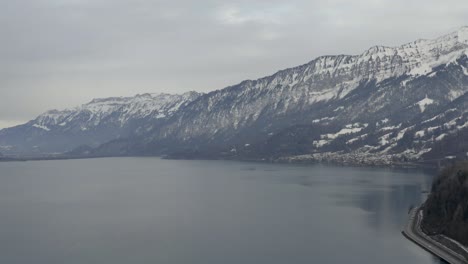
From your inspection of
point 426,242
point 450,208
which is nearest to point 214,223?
point 426,242

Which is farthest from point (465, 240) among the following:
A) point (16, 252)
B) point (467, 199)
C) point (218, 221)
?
point (16, 252)

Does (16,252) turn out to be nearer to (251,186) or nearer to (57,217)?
(57,217)

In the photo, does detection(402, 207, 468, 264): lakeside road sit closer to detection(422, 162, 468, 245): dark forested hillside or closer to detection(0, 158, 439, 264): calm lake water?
detection(0, 158, 439, 264): calm lake water

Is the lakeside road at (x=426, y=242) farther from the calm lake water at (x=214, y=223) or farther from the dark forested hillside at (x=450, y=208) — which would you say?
the dark forested hillside at (x=450, y=208)

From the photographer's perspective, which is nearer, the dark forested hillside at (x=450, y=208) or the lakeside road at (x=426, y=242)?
the lakeside road at (x=426, y=242)

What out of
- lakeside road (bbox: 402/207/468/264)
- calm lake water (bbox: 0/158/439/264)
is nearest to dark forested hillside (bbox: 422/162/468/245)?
lakeside road (bbox: 402/207/468/264)

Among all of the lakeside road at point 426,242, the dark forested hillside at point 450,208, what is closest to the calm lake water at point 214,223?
the lakeside road at point 426,242
